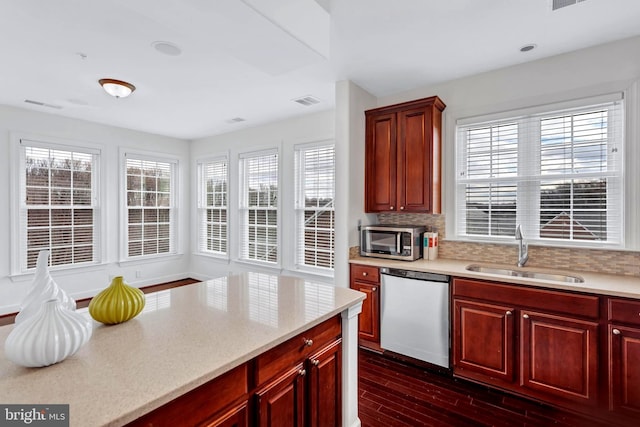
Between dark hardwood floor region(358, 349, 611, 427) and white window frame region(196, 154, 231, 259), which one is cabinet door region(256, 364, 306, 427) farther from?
white window frame region(196, 154, 231, 259)

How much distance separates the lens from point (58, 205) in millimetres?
4629

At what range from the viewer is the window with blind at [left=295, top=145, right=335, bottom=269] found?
171 inches

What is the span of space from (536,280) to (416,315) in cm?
99

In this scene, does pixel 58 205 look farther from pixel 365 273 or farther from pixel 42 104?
pixel 365 273

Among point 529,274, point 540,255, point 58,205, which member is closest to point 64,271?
point 58,205

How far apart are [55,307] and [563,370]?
2.96 metres

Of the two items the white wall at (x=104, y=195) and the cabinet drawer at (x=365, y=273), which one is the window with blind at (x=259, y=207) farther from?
the cabinet drawer at (x=365, y=273)

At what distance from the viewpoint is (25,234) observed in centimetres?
435

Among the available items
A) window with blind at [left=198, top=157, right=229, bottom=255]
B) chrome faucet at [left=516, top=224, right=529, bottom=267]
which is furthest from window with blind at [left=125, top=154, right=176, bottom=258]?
chrome faucet at [left=516, top=224, right=529, bottom=267]

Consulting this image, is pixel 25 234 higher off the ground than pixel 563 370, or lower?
higher

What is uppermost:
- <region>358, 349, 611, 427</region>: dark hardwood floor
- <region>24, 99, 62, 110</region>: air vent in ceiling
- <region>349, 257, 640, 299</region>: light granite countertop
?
<region>24, 99, 62, 110</region>: air vent in ceiling

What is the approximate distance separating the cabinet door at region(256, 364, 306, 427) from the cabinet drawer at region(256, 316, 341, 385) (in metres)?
0.04

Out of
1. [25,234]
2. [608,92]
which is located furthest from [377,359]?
[25,234]

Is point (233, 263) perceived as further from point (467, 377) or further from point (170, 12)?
point (170, 12)
